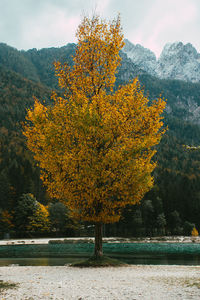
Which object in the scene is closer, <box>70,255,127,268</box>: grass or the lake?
<box>70,255,127,268</box>: grass

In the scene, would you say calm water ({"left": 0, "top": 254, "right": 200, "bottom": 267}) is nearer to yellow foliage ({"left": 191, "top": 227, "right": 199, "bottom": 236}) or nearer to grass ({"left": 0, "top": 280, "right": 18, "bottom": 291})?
grass ({"left": 0, "top": 280, "right": 18, "bottom": 291})

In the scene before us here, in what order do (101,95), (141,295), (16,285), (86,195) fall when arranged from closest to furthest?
(141,295) → (16,285) → (86,195) → (101,95)

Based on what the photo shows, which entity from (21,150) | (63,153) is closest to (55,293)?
(63,153)

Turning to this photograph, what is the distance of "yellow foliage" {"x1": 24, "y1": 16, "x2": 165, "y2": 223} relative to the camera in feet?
60.4

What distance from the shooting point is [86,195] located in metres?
18.6

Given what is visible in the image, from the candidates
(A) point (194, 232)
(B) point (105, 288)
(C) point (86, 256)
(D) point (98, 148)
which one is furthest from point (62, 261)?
(A) point (194, 232)

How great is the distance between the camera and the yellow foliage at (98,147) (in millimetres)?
18406

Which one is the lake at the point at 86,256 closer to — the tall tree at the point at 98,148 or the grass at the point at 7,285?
the tall tree at the point at 98,148

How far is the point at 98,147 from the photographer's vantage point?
765 inches

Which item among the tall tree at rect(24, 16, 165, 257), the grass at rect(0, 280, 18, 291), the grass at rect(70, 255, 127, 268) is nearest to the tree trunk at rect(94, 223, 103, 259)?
the tall tree at rect(24, 16, 165, 257)

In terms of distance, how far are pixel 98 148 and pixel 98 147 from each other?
7 centimetres

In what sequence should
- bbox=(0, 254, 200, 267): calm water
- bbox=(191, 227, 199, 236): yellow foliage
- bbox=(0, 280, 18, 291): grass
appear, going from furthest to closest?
bbox=(191, 227, 199, 236): yellow foliage < bbox=(0, 254, 200, 267): calm water < bbox=(0, 280, 18, 291): grass

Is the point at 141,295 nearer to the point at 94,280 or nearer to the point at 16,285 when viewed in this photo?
the point at 94,280

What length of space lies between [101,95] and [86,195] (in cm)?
631
